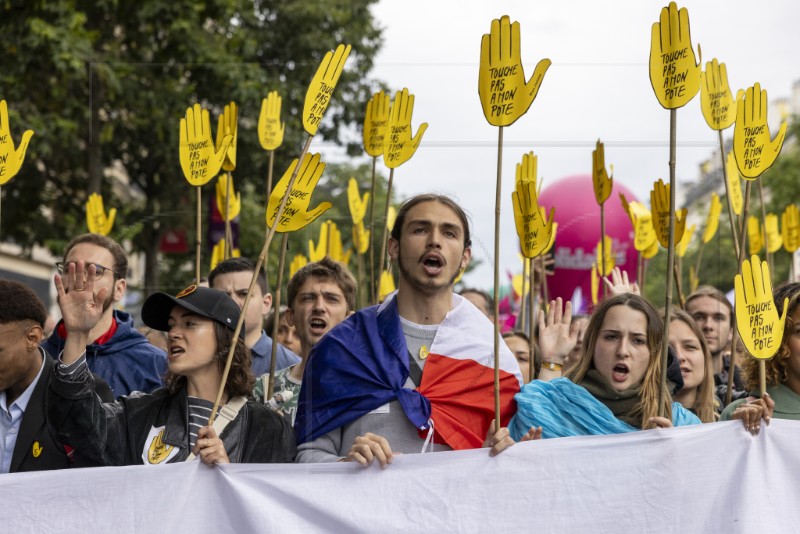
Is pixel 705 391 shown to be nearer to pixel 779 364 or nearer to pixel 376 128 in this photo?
pixel 779 364

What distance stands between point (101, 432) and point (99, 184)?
12194 mm

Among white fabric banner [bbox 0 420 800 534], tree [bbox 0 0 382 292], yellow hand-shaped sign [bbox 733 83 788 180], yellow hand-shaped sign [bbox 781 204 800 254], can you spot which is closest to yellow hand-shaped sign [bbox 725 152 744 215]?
yellow hand-shaped sign [bbox 781 204 800 254]

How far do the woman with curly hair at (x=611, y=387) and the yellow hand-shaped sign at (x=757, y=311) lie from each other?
321 mm

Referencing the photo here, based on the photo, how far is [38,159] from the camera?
53.6ft

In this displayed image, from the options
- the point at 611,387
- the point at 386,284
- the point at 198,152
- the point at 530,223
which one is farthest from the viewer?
the point at 386,284

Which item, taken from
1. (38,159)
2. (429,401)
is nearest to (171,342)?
(429,401)

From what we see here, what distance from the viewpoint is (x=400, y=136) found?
5406 millimetres

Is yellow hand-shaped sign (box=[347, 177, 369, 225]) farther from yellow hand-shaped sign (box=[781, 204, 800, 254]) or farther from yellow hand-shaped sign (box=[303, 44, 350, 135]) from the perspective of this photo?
yellow hand-shaped sign (box=[781, 204, 800, 254])

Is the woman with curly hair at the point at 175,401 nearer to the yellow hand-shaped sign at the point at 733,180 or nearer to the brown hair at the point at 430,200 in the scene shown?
the brown hair at the point at 430,200

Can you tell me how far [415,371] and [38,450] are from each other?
120cm

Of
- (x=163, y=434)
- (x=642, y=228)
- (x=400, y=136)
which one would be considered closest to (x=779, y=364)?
(x=400, y=136)

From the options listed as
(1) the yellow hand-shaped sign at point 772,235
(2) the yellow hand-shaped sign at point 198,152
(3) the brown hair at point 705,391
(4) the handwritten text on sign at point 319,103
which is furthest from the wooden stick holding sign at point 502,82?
(1) the yellow hand-shaped sign at point 772,235

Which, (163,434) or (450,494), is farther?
(163,434)

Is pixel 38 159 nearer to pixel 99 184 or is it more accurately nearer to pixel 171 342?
pixel 99 184
